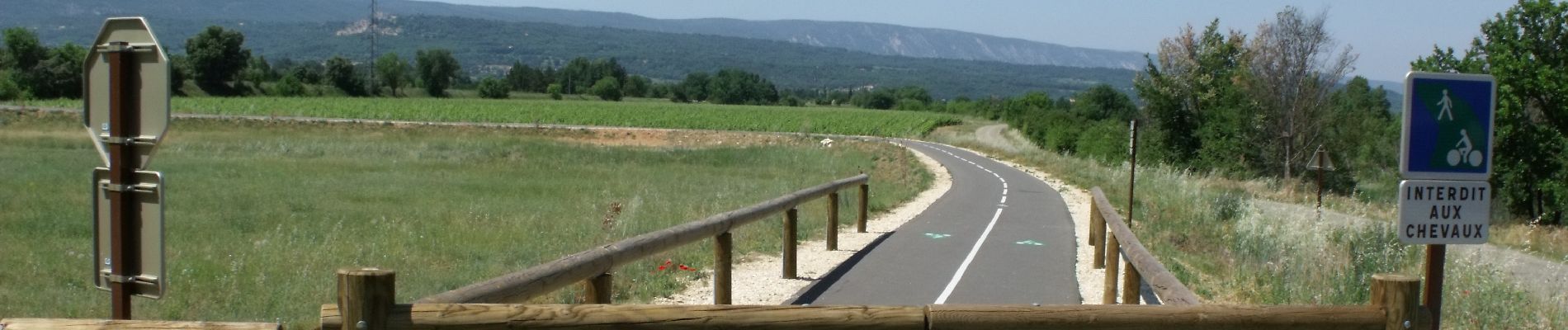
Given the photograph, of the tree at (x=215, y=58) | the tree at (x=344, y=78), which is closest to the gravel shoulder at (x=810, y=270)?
the tree at (x=215, y=58)

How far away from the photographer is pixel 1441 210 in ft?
17.2

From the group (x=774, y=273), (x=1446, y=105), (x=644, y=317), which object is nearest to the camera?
(x=644, y=317)

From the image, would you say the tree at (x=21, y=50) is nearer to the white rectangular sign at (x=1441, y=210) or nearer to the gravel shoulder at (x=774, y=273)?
the gravel shoulder at (x=774, y=273)

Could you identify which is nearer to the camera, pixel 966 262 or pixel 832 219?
pixel 966 262

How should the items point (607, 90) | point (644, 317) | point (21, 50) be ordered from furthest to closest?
point (607, 90)
point (21, 50)
point (644, 317)

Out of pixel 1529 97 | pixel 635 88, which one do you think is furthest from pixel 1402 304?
pixel 635 88

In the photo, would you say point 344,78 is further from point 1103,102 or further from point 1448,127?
point 1448,127

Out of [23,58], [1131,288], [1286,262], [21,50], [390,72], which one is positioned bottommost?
[1286,262]

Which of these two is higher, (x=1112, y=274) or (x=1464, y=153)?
(x=1464, y=153)

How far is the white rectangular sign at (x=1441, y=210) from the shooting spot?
5.18 metres

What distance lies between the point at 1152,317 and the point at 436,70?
512 ft

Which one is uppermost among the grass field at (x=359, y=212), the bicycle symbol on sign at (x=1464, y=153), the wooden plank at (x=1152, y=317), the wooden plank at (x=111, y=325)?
the bicycle symbol on sign at (x=1464, y=153)

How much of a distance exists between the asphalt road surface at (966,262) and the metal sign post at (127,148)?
5.22 metres

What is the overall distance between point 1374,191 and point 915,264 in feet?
152
